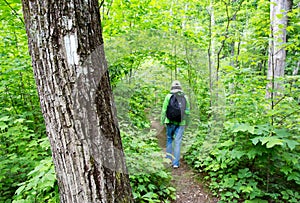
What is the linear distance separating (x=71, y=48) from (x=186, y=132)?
471 cm

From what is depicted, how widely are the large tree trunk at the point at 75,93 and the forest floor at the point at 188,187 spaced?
256 cm

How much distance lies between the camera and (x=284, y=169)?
2.74 m

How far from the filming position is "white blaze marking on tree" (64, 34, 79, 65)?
3.71ft

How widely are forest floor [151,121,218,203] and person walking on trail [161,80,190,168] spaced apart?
26 centimetres

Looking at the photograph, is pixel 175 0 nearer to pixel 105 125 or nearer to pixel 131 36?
pixel 131 36

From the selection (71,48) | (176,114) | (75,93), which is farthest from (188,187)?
(71,48)

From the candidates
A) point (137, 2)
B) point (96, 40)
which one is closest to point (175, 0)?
point (137, 2)

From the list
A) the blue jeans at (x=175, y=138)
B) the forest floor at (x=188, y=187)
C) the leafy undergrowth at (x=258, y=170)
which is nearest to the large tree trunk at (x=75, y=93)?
the leafy undergrowth at (x=258, y=170)

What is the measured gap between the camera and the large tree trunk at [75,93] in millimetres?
1129

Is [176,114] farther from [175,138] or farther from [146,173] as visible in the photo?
[146,173]

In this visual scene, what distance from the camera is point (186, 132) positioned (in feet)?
17.9

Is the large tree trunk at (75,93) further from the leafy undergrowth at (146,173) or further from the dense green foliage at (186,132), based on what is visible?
the leafy undergrowth at (146,173)

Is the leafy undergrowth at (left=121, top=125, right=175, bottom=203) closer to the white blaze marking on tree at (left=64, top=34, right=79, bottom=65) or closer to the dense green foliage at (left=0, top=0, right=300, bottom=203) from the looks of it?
the dense green foliage at (left=0, top=0, right=300, bottom=203)

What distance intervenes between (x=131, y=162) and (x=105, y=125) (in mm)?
2117
